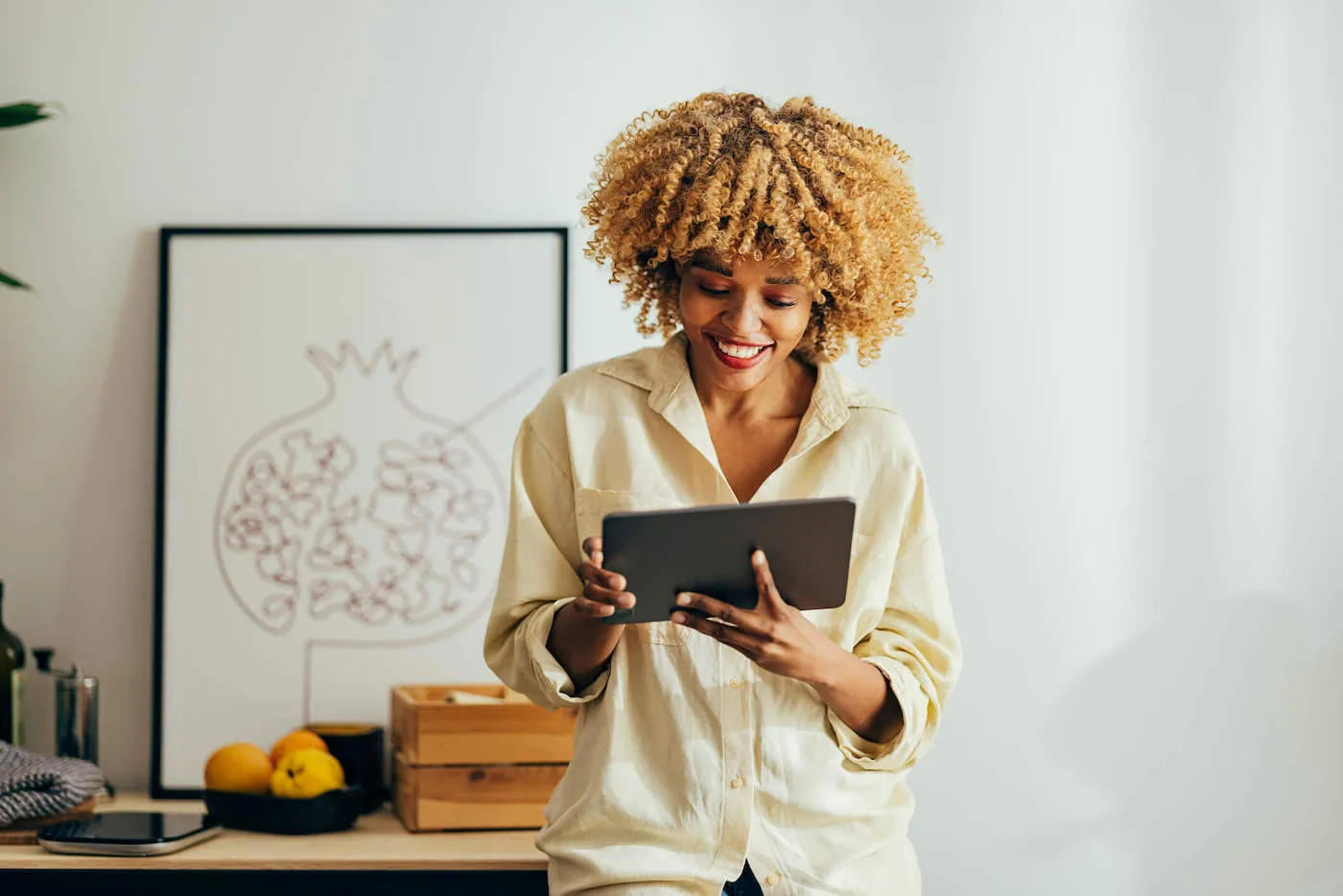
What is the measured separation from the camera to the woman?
1.29 meters

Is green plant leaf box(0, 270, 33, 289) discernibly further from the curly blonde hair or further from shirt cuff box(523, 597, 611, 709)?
shirt cuff box(523, 597, 611, 709)

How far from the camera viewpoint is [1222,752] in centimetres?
204

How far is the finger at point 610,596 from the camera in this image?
1.17 m

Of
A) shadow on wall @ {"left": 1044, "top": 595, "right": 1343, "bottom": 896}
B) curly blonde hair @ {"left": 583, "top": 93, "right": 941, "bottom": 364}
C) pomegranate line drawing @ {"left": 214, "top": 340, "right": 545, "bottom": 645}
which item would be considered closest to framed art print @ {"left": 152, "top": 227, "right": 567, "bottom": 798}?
pomegranate line drawing @ {"left": 214, "top": 340, "right": 545, "bottom": 645}

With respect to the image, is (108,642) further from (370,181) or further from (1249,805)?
(1249,805)

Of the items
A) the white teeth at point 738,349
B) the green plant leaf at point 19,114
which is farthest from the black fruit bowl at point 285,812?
Answer: the green plant leaf at point 19,114

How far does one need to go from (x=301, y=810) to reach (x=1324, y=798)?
166 cm

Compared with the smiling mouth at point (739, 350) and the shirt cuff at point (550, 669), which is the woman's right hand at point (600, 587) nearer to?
the shirt cuff at point (550, 669)

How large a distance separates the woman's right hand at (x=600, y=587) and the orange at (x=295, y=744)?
2.92 ft

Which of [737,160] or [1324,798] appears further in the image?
[1324,798]

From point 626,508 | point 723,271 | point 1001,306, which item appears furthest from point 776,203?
point 1001,306

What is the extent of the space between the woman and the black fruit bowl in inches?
23.0

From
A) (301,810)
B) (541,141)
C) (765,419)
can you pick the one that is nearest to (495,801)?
(301,810)

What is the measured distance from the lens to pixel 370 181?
6.86ft
